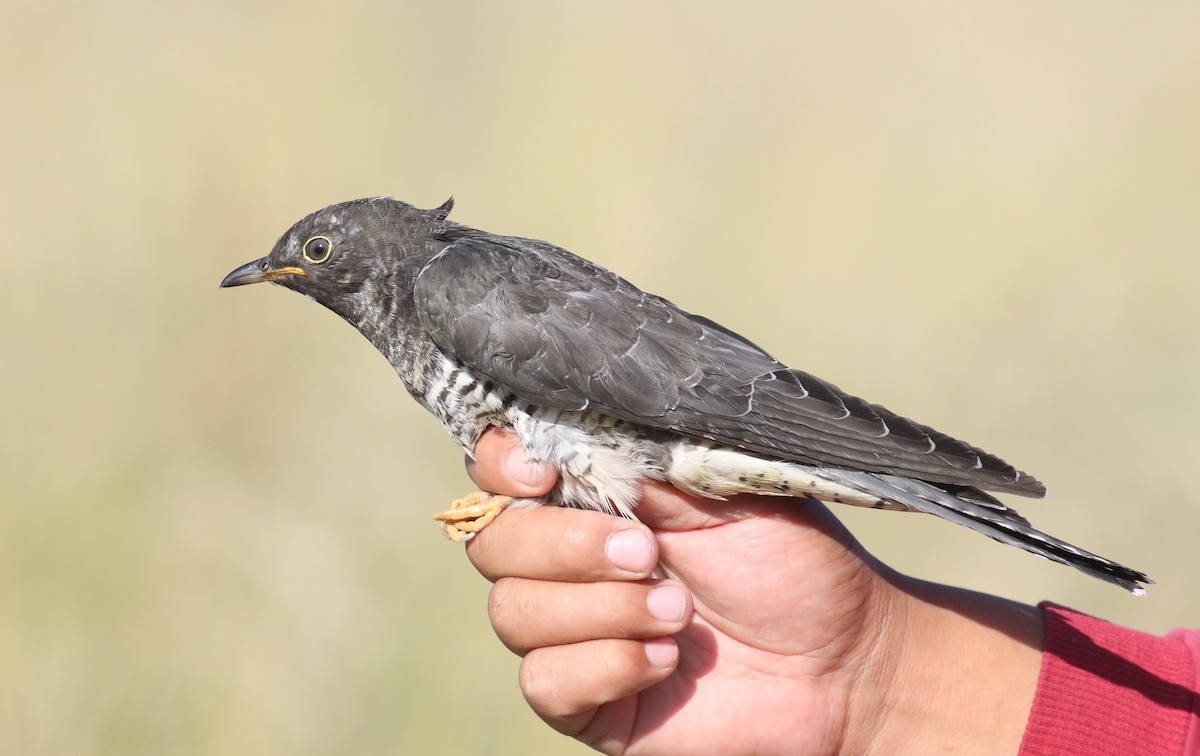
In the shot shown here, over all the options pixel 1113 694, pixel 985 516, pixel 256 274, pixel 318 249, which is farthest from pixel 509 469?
pixel 1113 694

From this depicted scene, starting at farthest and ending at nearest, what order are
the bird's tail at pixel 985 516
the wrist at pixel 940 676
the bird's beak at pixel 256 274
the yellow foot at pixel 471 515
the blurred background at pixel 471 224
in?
the blurred background at pixel 471 224
the bird's beak at pixel 256 274
the yellow foot at pixel 471 515
the wrist at pixel 940 676
the bird's tail at pixel 985 516

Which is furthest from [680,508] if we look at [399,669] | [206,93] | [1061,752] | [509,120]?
[206,93]

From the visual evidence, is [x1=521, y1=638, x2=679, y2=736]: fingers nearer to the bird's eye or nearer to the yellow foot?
the yellow foot

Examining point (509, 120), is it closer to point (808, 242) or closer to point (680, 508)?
point (808, 242)

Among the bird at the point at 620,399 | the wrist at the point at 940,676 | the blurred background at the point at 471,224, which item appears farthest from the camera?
the blurred background at the point at 471,224

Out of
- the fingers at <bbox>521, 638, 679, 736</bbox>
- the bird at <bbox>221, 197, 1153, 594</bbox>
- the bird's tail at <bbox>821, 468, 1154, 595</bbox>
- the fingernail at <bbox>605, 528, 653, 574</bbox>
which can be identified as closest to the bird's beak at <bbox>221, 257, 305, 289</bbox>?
the bird at <bbox>221, 197, 1153, 594</bbox>

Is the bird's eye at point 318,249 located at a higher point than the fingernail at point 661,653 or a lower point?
higher

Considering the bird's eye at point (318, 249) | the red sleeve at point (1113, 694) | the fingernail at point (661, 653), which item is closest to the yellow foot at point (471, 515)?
the fingernail at point (661, 653)

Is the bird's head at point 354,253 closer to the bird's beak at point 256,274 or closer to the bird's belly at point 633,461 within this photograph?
the bird's beak at point 256,274
